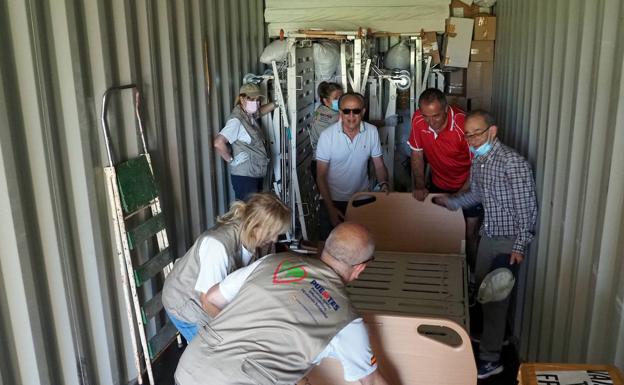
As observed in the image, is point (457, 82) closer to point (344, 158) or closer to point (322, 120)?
point (322, 120)

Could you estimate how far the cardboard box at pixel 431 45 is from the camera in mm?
5480

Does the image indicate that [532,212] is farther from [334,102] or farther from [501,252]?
[334,102]

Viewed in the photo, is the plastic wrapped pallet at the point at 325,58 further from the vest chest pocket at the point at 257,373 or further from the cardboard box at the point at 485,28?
the vest chest pocket at the point at 257,373

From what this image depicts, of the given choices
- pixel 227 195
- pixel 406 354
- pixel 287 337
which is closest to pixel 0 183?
pixel 287 337

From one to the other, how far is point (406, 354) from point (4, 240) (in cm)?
167

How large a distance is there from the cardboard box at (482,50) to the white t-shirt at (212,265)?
396 centimetres

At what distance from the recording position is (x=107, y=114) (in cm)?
296

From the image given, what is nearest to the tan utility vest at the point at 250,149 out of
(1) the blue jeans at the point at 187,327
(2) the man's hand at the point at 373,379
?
(1) the blue jeans at the point at 187,327

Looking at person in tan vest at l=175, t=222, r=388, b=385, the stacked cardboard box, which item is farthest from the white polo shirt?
person in tan vest at l=175, t=222, r=388, b=385

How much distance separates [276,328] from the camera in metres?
1.80

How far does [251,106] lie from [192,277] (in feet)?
8.05

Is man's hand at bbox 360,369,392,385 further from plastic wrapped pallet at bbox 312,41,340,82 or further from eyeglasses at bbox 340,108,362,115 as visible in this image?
plastic wrapped pallet at bbox 312,41,340,82

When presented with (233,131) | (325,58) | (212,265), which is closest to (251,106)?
(233,131)

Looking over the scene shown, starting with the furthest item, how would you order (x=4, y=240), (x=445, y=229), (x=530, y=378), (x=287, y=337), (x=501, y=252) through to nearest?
(x=445, y=229) < (x=501, y=252) < (x=4, y=240) < (x=287, y=337) < (x=530, y=378)
